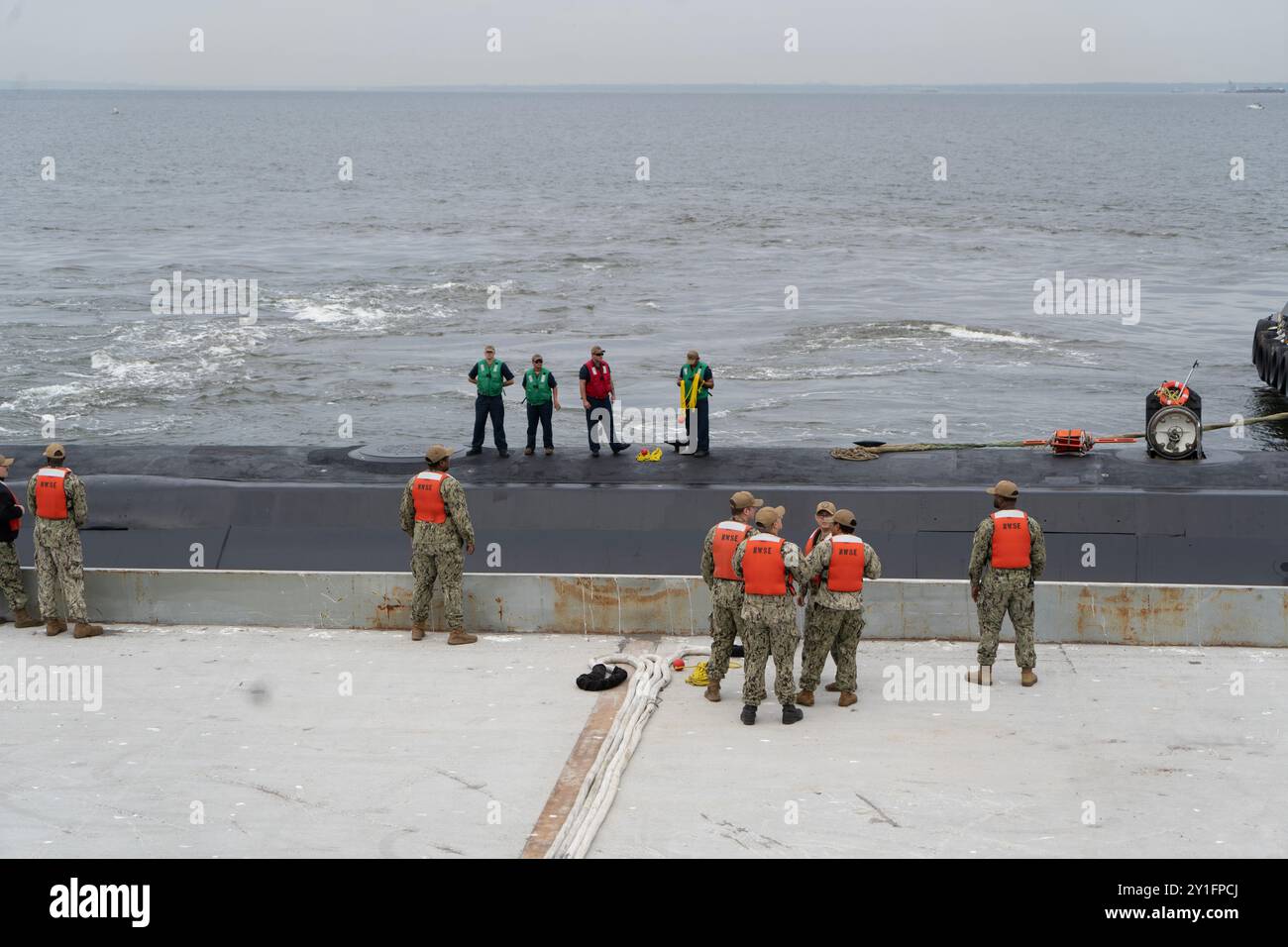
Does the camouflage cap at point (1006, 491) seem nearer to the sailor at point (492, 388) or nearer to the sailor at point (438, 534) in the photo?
the sailor at point (438, 534)

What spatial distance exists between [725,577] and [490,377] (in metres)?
6.76

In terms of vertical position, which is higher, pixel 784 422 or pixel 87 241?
pixel 87 241

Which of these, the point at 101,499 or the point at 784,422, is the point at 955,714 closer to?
the point at 101,499

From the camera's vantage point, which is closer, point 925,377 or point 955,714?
point 955,714

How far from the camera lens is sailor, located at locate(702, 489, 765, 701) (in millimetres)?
11484

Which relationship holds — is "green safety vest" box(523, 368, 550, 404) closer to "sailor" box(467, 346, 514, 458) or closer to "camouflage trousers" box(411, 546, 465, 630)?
"sailor" box(467, 346, 514, 458)

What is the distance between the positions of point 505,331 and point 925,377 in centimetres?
1428

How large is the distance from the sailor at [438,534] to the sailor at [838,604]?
3.32m

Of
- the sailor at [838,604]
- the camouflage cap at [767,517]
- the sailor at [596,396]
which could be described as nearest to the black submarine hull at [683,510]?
the sailor at [596,396]

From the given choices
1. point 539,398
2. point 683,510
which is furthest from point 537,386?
point 683,510

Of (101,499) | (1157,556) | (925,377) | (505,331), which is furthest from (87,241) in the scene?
(1157,556)

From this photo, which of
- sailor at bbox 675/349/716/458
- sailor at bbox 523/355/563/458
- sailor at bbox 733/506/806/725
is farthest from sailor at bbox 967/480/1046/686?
sailor at bbox 523/355/563/458

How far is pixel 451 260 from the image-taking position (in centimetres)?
6588

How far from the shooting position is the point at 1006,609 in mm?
12102
